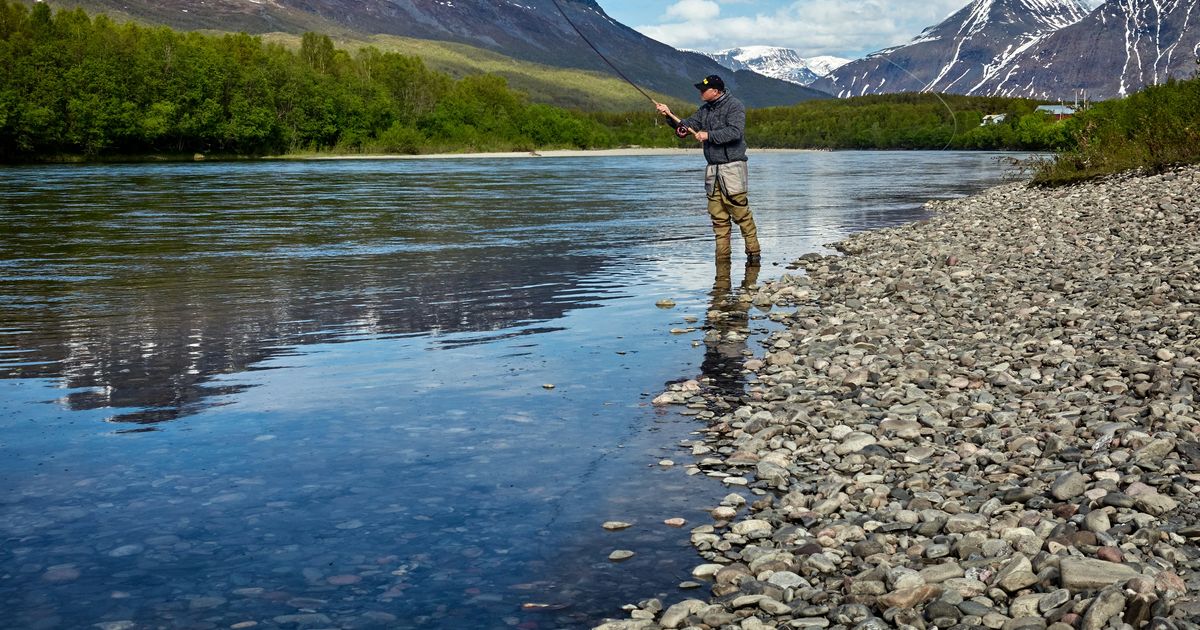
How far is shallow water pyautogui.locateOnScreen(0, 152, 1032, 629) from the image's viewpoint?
559 cm

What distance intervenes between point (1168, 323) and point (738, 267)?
9168 millimetres

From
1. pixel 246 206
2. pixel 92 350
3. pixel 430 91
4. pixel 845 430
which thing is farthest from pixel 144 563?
pixel 430 91

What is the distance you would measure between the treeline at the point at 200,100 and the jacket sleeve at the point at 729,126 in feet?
294

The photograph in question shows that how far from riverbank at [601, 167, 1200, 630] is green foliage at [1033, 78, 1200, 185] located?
14.5 m

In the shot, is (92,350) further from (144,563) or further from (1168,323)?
(1168,323)

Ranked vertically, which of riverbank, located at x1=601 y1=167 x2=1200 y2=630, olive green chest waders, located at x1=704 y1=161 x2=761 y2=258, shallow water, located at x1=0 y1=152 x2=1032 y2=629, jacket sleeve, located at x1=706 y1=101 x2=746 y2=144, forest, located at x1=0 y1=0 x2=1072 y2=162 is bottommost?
shallow water, located at x1=0 y1=152 x2=1032 y2=629

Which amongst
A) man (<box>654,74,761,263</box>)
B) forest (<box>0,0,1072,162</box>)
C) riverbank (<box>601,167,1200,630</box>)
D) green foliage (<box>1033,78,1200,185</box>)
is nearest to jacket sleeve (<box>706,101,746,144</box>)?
man (<box>654,74,761,263</box>)

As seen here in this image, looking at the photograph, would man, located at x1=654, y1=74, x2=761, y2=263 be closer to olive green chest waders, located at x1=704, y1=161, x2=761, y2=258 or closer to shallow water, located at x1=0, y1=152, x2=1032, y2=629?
olive green chest waders, located at x1=704, y1=161, x2=761, y2=258

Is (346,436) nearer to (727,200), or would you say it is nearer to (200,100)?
(727,200)

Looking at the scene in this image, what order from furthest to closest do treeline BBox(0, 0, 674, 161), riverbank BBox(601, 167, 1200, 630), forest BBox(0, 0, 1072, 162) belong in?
forest BBox(0, 0, 1072, 162) < treeline BBox(0, 0, 674, 161) < riverbank BBox(601, 167, 1200, 630)

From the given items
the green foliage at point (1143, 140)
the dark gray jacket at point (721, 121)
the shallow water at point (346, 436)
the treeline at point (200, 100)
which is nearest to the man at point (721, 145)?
the dark gray jacket at point (721, 121)

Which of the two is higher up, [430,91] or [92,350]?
[430,91]

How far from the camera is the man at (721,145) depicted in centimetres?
1638

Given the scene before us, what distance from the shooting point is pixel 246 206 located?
37.0 m
